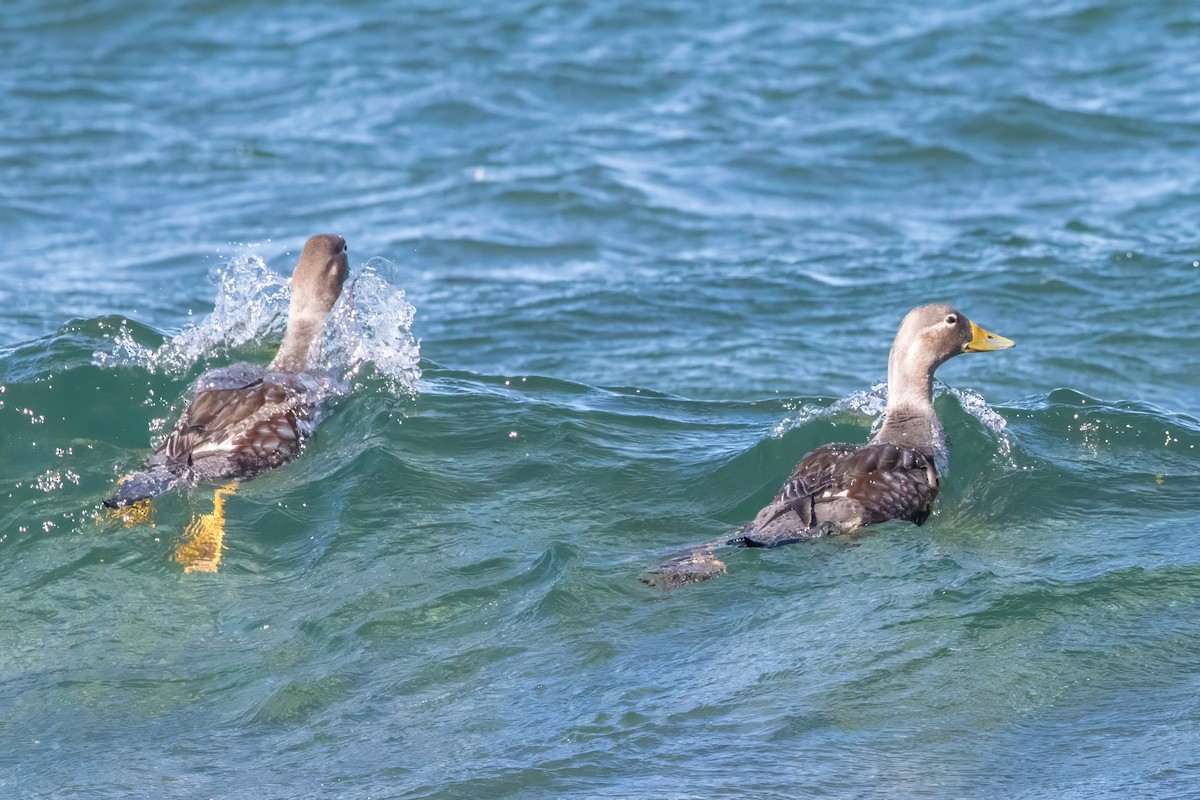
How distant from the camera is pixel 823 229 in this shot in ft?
48.8

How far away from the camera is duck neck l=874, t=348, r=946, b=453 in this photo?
828 centimetres

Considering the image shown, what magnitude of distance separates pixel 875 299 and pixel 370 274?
4.64 meters

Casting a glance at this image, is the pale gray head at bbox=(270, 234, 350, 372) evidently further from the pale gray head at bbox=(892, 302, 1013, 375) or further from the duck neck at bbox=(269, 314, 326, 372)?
the pale gray head at bbox=(892, 302, 1013, 375)

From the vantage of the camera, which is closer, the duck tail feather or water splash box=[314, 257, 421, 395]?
the duck tail feather

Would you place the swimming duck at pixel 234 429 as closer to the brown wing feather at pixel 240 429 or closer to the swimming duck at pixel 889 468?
the brown wing feather at pixel 240 429

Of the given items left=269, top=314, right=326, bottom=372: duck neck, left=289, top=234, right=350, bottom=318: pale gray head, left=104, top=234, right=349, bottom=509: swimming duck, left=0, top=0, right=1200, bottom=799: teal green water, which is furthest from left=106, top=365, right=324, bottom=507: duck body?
left=289, top=234, right=350, bottom=318: pale gray head

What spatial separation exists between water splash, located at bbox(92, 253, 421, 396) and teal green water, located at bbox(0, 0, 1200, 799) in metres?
0.03

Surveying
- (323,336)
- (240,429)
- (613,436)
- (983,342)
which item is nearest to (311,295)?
(323,336)

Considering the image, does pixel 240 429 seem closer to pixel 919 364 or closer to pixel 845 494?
pixel 845 494

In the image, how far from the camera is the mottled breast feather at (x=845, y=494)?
23.5ft

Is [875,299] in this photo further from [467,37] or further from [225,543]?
[467,37]

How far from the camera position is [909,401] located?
843cm

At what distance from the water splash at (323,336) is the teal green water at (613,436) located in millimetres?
34

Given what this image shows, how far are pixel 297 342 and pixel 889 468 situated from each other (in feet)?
12.1
